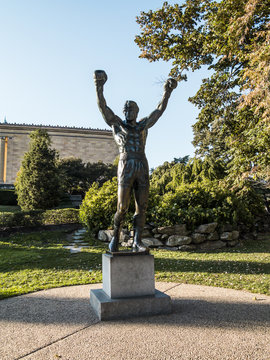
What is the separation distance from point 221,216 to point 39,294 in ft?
23.1

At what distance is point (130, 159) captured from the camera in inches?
153

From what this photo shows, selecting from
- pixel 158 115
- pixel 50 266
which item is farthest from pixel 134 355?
pixel 50 266

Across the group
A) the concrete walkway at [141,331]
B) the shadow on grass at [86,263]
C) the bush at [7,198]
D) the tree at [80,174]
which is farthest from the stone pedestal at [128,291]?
the tree at [80,174]

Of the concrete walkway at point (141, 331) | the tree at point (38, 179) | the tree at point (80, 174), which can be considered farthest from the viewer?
the tree at point (80, 174)

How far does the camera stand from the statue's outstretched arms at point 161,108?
4172mm

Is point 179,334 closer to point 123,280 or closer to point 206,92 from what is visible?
point 123,280

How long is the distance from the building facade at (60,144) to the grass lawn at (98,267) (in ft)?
103

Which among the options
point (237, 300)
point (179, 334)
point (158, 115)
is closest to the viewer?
point (179, 334)

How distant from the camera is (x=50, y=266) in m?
6.98

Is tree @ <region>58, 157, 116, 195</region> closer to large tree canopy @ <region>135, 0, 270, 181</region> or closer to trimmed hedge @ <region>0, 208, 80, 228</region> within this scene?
trimmed hedge @ <region>0, 208, 80, 228</region>

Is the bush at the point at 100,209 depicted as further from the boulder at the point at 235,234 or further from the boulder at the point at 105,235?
the boulder at the point at 235,234

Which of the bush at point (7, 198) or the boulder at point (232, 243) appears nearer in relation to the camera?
the boulder at point (232, 243)

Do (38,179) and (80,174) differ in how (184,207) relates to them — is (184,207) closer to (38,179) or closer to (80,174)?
(38,179)

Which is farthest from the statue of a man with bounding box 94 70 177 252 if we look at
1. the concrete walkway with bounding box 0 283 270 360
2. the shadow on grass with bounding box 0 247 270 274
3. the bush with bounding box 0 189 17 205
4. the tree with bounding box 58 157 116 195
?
the tree with bounding box 58 157 116 195
